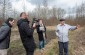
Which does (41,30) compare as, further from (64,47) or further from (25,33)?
(25,33)

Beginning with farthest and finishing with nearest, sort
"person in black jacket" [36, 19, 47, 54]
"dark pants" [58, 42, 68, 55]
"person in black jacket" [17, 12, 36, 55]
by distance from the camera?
"person in black jacket" [36, 19, 47, 54], "dark pants" [58, 42, 68, 55], "person in black jacket" [17, 12, 36, 55]

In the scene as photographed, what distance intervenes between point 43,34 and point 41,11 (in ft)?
55.8

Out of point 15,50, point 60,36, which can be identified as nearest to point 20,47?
point 15,50

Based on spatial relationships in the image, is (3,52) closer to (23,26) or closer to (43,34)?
(23,26)

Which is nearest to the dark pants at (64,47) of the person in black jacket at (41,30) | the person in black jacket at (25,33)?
the person in black jacket at (25,33)

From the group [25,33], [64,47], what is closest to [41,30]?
[64,47]

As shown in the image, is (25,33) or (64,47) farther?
(64,47)

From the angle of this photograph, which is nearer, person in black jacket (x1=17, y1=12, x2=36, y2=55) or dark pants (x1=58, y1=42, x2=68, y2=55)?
person in black jacket (x1=17, y1=12, x2=36, y2=55)

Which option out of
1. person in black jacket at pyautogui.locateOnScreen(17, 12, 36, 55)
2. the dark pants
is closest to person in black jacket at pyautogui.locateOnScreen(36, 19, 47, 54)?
the dark pants

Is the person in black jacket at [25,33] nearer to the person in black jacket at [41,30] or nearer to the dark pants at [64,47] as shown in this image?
the dark pants at [64,47]

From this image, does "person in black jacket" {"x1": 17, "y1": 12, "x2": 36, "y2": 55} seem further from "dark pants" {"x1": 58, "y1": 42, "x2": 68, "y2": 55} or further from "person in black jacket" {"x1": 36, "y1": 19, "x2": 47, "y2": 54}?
"person in black jacket" {"x1": 36, "y1": 19, "x2": 47, "y2": 54}

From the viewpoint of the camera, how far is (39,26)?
43.5ft

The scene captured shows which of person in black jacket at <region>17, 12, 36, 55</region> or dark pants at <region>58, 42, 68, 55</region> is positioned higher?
person in black jacket at <region>17, 12, 36, 55</region>

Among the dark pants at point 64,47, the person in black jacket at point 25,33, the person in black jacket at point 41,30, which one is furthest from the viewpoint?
the person in black jacket at point 41,30
